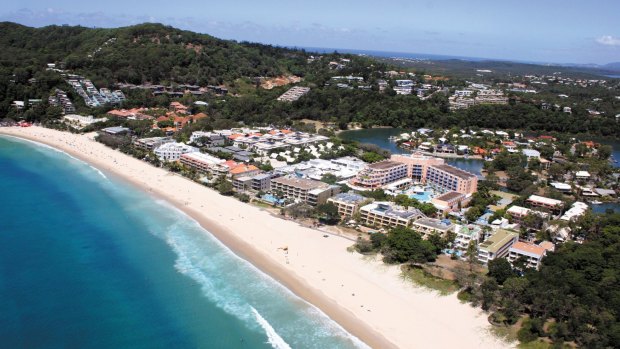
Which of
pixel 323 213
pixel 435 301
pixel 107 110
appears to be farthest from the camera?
pixel 107 110

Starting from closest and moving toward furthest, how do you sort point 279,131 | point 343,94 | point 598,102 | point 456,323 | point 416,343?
point 416,343
point 456,323
point 279,131
point 343,94
point 598,102

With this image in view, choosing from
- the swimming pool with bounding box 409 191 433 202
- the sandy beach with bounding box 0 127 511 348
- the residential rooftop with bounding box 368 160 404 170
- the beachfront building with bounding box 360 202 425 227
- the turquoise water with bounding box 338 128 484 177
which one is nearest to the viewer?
the sandy beach with bounding box 0 127 511 348

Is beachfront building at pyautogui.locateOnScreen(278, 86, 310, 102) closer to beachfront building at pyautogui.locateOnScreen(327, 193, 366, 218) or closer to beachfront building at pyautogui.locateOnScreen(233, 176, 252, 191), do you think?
beachfront building at pyautogui.locateOnScreen(233, 176, 252, 191)

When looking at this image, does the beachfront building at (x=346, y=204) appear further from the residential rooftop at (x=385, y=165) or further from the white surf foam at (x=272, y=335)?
the white surf foam at (x=272, y=335)

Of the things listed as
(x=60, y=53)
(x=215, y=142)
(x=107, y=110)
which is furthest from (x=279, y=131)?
(x=60, y=53)

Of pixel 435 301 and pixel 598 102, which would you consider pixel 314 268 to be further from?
pixel 598 102

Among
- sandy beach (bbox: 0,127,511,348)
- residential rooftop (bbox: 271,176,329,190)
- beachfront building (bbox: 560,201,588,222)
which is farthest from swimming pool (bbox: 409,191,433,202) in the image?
sandy beach (bbox: 0,127,511,348)
